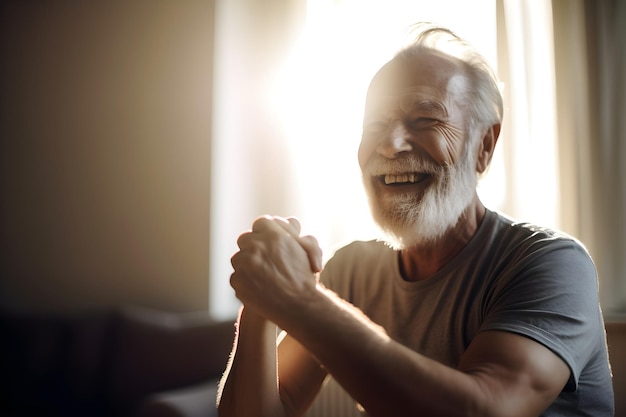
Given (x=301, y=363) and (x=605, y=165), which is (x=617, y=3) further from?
(x=301, y=363)

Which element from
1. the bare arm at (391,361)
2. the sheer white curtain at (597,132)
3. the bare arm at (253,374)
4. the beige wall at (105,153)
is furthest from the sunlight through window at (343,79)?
the bare arm at (391,361)

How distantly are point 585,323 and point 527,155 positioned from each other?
57.7 inches

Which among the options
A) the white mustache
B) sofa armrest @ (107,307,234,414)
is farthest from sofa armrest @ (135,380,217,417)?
the white mustache

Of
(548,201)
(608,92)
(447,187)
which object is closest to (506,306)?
(447,187)

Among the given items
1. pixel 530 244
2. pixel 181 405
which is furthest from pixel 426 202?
pixel 181 405

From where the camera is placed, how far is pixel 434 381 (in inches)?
27.4

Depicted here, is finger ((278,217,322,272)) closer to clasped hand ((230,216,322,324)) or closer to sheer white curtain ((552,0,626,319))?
clasped hand ((230,216,322,324))

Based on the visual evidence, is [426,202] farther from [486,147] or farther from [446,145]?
[486,147]

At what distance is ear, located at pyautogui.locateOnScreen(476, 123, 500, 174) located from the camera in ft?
4.06

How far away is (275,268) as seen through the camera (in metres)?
0.83

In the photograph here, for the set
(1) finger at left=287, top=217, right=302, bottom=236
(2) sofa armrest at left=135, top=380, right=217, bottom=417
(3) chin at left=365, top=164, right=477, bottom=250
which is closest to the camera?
(1) finger at left=287, top=217, right=302, bottom=236

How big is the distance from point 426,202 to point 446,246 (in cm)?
11

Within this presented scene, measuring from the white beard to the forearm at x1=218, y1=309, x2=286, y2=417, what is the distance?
0.35 meters

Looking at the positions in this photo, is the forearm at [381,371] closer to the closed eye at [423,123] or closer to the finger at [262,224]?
the finger at [262,224]
